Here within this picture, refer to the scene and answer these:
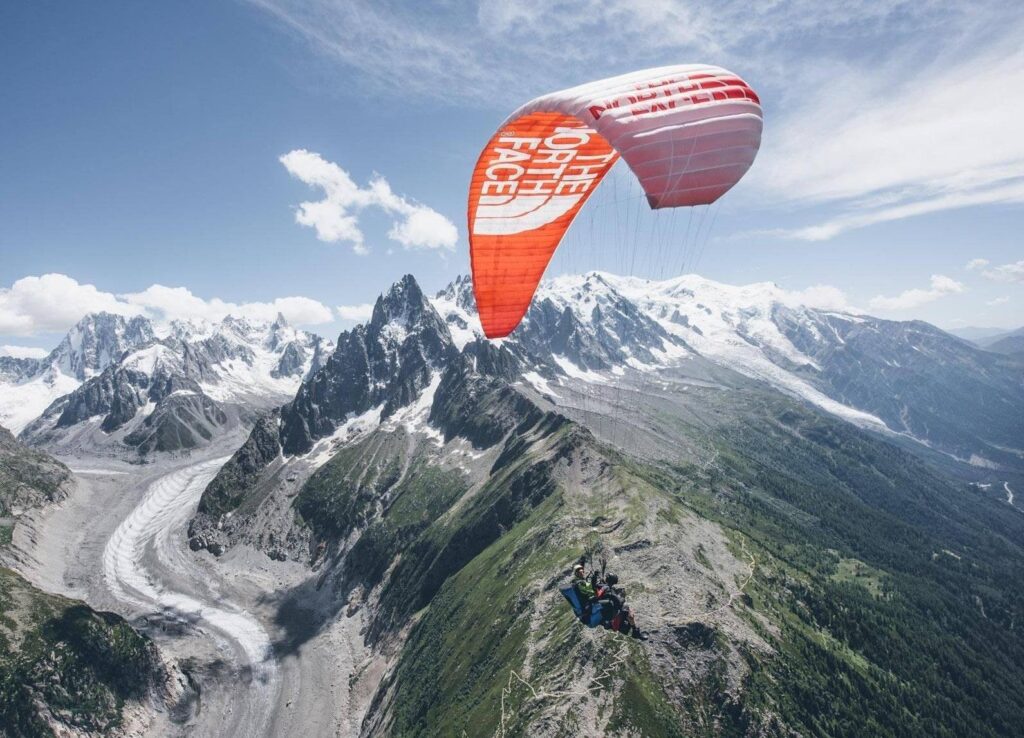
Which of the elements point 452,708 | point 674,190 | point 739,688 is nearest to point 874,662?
point 739,688

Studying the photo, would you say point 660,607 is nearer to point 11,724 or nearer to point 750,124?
point 750,124

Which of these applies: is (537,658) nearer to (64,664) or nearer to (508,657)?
(508,657)

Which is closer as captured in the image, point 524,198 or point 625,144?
point 625,144

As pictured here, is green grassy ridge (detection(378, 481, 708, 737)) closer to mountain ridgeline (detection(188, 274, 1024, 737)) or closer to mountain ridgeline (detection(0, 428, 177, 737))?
→ mountain ridgeline (detection(188, 274, 1024, 737))

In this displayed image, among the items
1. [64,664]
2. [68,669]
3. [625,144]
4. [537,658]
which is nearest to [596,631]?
[537,658]

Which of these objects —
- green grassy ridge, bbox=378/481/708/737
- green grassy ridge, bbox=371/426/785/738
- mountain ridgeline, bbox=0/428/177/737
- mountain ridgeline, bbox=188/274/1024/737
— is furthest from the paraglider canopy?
mountain ridgeline, bbox=0/428/177/737
